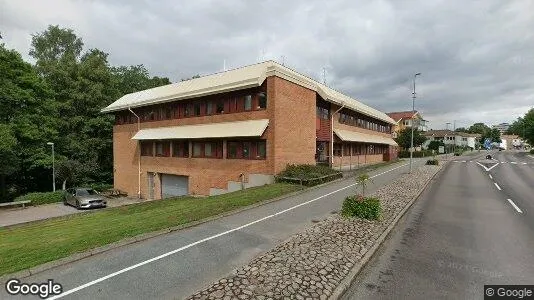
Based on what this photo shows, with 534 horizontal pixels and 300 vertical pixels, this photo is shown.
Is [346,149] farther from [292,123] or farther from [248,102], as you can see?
[248,102]

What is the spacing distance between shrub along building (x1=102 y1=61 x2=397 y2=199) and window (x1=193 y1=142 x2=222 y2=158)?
78mm

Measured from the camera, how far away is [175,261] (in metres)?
7.13

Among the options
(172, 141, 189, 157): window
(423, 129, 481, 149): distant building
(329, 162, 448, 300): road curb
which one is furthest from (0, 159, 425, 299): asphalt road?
(423, 129, 481, 149): distant building

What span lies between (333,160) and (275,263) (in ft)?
75.8

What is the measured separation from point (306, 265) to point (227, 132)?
51.4ft

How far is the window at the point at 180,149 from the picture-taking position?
2597cm

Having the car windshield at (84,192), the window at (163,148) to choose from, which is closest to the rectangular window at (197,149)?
the window at (163,148)

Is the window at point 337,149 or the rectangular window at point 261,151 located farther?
the window at point 337,149

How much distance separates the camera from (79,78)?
117 feet

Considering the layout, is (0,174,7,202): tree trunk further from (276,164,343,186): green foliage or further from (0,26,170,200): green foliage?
(276,164,343,186): green foliage

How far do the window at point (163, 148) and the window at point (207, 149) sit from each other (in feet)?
13.0

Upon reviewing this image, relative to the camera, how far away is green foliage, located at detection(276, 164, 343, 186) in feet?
62.8

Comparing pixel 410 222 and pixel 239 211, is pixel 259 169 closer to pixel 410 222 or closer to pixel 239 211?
pixel 239 211

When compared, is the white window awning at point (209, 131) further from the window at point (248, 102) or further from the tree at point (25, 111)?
the tree at point (25, 111)
